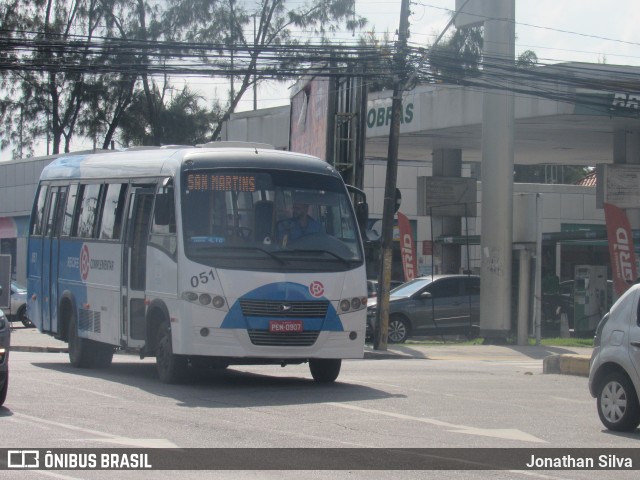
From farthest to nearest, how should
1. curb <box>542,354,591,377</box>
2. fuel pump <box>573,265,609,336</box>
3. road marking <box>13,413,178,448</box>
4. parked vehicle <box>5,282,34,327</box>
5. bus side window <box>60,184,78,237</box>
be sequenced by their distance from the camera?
parked vehicle <box>5,282,34,327</box> → fuel pump <box>573,265,609,336</box> → curb <box>542,354,591,377</box> → bus side window <box>60,184,78,237</box> → road marking <box>13,413,178,448</box>

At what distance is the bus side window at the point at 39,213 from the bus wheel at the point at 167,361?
5.68 m

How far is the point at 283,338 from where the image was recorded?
46.8ft

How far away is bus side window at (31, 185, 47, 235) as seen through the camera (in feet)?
64.9

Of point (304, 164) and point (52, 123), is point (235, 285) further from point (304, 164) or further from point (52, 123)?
point (52, 123)

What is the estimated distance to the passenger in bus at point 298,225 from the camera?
1458 centimetres

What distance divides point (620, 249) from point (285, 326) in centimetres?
1459

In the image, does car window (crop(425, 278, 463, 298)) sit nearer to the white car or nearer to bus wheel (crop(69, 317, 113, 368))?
bus wheel (crop(69, 317, 113, 368))

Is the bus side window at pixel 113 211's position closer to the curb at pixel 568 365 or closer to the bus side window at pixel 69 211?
the bus side window at pixel 69 211

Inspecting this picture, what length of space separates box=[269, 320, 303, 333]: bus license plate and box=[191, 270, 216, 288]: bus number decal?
94 centimetres

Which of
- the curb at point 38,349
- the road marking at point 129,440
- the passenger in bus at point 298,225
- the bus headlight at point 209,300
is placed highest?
the passenger in bus at point 298,225

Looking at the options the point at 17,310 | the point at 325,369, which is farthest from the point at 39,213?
the point at 17,310

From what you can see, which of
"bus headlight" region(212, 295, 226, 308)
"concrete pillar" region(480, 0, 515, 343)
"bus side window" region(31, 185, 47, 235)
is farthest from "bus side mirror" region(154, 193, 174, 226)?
"concrete pillar" region(480, 0, 515, 343)

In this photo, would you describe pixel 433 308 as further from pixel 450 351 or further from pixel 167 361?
pixel 167 361

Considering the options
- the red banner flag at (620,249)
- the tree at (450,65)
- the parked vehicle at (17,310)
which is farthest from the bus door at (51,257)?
the parked vehicle at (17,310)
